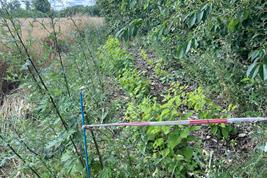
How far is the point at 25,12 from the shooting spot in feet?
6.12

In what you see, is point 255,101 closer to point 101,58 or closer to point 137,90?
point 137,90

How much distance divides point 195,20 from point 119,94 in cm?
239

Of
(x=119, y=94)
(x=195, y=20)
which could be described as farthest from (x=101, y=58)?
(x=195, y=20)

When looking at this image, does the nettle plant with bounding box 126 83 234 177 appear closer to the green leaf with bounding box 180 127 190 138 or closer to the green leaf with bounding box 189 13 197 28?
the green leaf with bounding box 180 127 190 138

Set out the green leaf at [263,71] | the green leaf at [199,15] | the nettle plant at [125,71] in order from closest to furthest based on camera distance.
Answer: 1. the green leaf at [263,71]
2. the green leaf at [199,15]
3. the nettle plant at [125,71]

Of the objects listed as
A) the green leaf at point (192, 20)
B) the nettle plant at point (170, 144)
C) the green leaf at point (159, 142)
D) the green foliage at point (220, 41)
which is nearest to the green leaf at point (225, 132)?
the nettle plant at point (170, 144)

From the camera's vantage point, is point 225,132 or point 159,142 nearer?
point 159,142

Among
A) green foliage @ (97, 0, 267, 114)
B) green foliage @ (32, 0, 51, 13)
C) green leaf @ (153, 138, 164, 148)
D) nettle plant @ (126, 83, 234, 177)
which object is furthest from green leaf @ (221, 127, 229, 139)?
green foliage @ (32, 0, 51, 13)

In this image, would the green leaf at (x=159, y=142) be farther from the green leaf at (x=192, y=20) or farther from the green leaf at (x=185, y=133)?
the green leaf at (x=192, y=20)

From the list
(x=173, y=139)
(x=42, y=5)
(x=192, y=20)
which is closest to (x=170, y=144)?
→ (x=173, y=139)

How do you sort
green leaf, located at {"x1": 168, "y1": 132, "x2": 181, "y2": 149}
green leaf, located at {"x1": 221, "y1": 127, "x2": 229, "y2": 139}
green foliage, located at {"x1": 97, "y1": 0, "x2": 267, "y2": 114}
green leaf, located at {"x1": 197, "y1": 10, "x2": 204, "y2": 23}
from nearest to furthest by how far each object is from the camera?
green leaf, located at {"x1": 197, "y1": 10, "x2": 204, "y2": 23} < green foliage, located at {"x1": 97, "y1": 0, "x2": 267, "y2": 114} < green leaf, located at {"x1": 168, "y1": 132, "x2": 181, "y2": 149} < green leaf, located at {"x1": 221, "y1": 127, "x2": 229, "y2": 139}

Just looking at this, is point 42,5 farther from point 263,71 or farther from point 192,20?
point 263,71

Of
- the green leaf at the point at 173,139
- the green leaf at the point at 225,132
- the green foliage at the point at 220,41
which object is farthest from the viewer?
the green leaf at the point at 225,132

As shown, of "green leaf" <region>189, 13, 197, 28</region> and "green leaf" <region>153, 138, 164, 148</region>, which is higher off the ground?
"green leaf" <region>189, 13, 197, 28</region>
